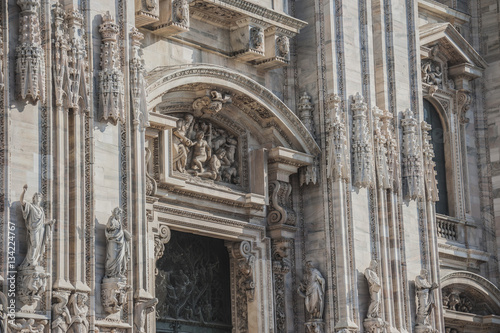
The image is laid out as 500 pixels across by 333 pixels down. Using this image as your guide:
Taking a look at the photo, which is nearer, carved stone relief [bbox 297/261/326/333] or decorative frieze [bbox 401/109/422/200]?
carved stone relief [bbox 297/261/326/333]

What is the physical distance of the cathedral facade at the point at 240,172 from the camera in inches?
746

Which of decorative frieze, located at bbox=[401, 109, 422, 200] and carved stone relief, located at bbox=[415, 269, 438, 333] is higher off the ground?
decorative frieze, located at bbox=[401, 109, 422, 200]

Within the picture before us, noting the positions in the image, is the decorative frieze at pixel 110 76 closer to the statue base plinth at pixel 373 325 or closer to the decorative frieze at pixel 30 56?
the decorative frieze at pixel 30 56

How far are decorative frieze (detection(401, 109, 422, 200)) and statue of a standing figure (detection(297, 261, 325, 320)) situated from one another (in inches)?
124

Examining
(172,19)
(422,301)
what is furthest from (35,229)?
(422,301)

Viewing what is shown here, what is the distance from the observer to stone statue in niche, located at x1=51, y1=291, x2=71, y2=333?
60.5ft

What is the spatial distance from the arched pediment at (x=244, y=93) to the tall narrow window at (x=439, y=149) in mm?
5335

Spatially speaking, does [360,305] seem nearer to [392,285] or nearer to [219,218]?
[392,285]

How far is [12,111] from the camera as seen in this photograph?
736 inches

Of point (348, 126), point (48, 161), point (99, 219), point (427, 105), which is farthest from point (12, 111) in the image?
point (427, 105)

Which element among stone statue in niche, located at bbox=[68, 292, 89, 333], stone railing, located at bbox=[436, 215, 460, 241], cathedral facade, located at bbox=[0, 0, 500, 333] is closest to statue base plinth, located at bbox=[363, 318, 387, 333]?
cathedral facade, located at bbox=[0, 0, 500, 333]

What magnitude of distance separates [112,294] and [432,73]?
1262cm

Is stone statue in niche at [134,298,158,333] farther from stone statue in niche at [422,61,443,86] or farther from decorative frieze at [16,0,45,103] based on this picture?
stone statue in niche at [422,61,443,86]

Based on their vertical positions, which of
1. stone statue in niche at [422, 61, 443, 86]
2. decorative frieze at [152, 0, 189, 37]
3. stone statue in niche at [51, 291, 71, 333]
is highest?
stone statue in niche at [422, 61, 443, 86]
